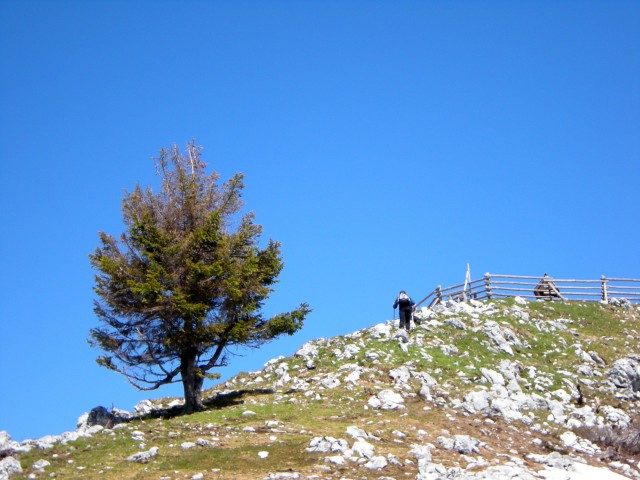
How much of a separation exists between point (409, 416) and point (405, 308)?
10567 millimetres

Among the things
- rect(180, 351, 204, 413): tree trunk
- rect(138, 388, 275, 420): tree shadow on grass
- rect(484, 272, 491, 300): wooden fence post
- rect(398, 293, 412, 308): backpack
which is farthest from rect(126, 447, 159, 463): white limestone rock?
rect(484, 272, 491, 300): wooden fence post

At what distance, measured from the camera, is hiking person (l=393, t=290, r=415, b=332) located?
3534cm

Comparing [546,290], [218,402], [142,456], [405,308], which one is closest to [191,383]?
[218,402]

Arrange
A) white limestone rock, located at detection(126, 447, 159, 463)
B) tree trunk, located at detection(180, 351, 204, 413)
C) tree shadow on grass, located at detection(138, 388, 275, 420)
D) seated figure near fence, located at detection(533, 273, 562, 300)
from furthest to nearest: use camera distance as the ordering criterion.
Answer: seated figure near fence, located at detection(533, 273, 562, 300) → tree shadow on grass, located at detection(138, 388, 275, 420) → tree trunk, located at detection(180, 351, 204, 413) → white limestone rock, located at detection(126, 447, 159, 463)

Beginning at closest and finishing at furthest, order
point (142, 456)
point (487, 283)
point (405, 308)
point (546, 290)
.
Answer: point (142, 456) < point (405, 308) < point (487, 283) < point (546, 290)

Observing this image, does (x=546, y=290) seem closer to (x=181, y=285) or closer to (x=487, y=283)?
(x=487, y=283)

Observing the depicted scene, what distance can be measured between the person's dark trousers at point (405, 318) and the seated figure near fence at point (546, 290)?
1354 cm

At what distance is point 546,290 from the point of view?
4625 cm

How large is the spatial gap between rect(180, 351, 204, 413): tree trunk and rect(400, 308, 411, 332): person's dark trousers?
1116 centimetres

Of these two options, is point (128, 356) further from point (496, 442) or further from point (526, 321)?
point (526, 321)

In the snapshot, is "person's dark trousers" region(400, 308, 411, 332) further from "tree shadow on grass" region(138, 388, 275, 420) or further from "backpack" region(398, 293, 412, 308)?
"tree shadow on grass" region(138, 388, 275, 420)

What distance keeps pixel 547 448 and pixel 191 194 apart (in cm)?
1561

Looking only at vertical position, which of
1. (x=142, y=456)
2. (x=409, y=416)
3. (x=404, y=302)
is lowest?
(x=142, y=456)

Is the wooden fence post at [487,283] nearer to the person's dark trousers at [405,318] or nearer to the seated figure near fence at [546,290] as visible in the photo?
the seated figure near fence at [546,290]
